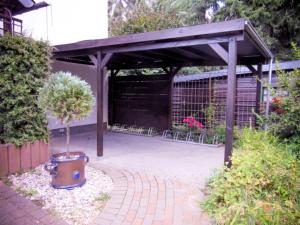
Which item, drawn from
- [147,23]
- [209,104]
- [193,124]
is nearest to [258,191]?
[193,124]

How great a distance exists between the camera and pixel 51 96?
3346mm

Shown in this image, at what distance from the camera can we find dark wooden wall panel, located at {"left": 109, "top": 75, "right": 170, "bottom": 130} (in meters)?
7.74

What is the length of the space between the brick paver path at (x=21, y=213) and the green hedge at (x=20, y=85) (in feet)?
4.06

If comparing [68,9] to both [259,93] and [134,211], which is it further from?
[134,211]

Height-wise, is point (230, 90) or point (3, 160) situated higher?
point (230, 90)

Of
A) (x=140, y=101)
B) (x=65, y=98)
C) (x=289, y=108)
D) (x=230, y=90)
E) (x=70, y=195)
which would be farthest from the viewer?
(x=140, y=101)

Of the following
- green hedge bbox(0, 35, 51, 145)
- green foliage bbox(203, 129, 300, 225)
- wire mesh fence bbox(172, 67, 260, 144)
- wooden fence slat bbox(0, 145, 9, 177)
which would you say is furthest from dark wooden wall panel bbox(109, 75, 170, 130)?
wooden fence slat bbox(0, 145, 9, 177)

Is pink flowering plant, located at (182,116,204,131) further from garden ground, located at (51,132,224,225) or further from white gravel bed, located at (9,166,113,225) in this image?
white gravel bed, located at (9,166,113,225)

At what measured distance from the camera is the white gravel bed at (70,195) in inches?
110

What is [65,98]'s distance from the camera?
3.33 meters

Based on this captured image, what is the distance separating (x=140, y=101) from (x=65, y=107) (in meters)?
4.96

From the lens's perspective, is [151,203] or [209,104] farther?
[209,104]

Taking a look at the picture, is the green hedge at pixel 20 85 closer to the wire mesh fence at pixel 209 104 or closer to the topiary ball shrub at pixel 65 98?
the topiary ball shrub at pixel 65 98

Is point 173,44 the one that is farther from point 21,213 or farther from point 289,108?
point 21,213
